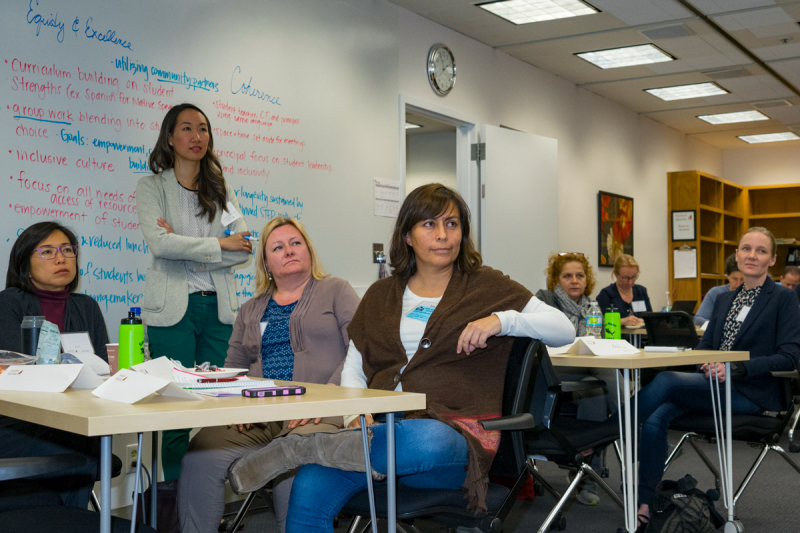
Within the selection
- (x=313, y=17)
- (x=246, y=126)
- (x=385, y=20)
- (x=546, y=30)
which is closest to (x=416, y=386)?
(x=246, y=126)

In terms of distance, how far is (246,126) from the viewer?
4242 millimetres

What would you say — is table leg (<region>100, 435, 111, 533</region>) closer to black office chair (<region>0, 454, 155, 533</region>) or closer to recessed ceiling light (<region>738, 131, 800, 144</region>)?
black office chair (<region>0, 454, 155, 533</region>)

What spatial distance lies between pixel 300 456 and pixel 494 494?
0.48m

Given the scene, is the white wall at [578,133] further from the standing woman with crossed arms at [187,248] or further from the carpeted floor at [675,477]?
the carpeted floor at [675,477]

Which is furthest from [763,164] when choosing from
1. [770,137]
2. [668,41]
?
[668,41]

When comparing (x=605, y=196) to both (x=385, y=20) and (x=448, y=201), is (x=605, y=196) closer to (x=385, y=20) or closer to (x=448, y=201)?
(x=385, y=20)

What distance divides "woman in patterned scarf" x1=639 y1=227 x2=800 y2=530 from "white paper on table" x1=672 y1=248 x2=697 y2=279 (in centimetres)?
586

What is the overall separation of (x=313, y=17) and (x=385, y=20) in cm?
70

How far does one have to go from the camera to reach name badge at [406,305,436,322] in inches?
85.6

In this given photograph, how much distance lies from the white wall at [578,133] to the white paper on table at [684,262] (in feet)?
0.53

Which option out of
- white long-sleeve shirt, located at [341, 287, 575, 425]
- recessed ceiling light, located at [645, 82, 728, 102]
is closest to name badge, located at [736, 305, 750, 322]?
white long-sleeve shirt, located at [341, 287, 575, 425]

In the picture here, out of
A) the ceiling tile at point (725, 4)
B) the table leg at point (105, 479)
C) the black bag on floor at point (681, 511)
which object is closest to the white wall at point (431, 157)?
the ceiling tile at point (725, 4)

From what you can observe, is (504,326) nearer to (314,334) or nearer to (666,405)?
Answer: (314,334)

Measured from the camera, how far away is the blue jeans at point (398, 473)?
1749 millimetres
